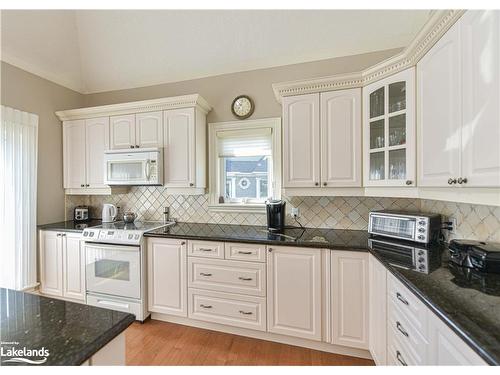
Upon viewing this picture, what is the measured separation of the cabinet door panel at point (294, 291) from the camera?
6.40 ft

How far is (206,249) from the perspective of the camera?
2.23 meters

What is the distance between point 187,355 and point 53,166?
109 inches

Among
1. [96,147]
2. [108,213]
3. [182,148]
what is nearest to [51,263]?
[108,213]

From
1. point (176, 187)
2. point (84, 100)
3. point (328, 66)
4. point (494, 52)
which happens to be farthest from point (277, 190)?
point (84, 100)

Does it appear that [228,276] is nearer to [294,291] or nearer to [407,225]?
[294,291]

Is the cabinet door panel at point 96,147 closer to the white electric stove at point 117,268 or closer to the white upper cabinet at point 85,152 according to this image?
the white upper cabinet at point 85,152

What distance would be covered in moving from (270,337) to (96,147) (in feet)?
9.46

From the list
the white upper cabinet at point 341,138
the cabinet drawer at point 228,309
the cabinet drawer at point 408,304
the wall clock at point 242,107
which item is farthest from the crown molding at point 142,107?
the cabinet drawer at point 408,304

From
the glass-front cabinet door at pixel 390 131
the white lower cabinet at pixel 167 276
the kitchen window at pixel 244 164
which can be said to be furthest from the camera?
the kitchen window at pixel 244 164

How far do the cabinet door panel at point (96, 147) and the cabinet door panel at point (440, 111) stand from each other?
3183 mm

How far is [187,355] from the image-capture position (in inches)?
77.1

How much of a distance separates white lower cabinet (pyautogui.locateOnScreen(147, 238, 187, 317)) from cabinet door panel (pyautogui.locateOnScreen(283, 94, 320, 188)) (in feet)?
4.08

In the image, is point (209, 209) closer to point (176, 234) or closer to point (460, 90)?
point (176, 234)

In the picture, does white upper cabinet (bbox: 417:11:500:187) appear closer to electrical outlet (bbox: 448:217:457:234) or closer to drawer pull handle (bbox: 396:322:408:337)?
electrical outlet (bbox: 448:217:457:234)
